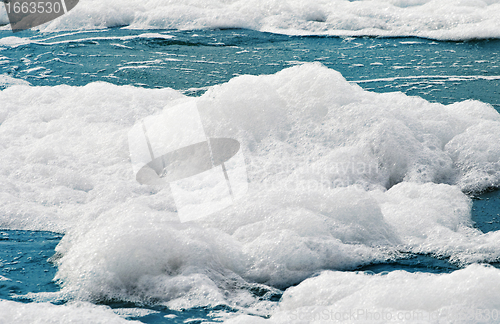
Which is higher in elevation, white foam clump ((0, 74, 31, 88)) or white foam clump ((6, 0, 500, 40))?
white foam clump ((6, 0, 500, 40))

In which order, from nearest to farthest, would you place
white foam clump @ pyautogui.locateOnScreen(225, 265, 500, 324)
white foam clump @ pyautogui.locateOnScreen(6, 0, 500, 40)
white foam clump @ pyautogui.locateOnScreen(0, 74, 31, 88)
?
white foam clump @ pyautogui.locateOnScreen(225, 265, 500, 324), white foam clump @ pyautogui.locateOnScreen(0, 74, 31, 88), white foam clump @ pyautogui.locateOnScreen(6, 0, 500, 40)

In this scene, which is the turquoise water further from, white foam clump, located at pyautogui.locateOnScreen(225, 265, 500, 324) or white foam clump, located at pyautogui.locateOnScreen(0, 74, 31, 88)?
white foam clump, located at pyautogui.locateOnScreen(225, 265, 500, 324)

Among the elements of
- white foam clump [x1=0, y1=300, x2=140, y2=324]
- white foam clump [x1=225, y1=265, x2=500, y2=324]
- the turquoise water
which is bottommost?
white foam clump [x1=225, y1=265, x2=500, y2=324]

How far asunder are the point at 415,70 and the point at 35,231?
4.94 metres

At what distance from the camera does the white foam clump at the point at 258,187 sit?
2787mm

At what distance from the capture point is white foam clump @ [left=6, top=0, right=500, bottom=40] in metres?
7.98

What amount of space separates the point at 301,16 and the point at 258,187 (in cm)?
554

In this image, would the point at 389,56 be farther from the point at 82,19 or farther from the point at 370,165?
the point at 82,19

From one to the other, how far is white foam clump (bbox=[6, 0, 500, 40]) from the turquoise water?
42 cm

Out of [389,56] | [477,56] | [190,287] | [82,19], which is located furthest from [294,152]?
[82,19]

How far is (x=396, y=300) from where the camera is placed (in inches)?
94.0

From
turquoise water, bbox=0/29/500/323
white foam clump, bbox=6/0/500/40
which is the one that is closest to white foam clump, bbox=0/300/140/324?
turquoise water, bbox=0/29/500/323

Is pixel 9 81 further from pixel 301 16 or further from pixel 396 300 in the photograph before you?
pixel 396 300

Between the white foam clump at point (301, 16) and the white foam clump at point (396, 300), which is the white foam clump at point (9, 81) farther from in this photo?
the white foam clump at point (396, 300)
